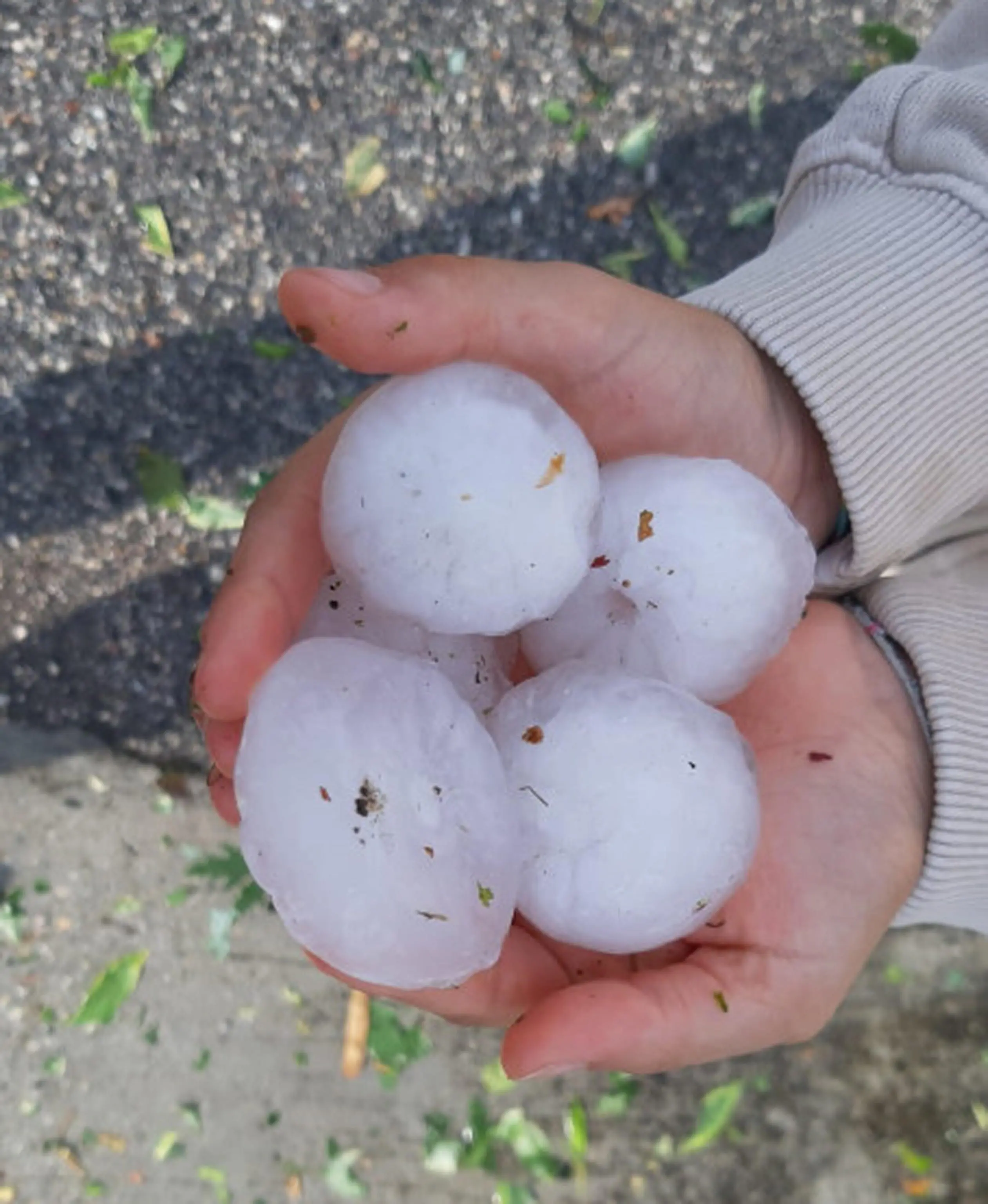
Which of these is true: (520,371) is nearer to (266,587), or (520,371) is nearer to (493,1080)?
(266,587)

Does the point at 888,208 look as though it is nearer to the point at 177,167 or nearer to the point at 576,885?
the point at 576,885

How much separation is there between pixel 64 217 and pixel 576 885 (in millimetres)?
1188

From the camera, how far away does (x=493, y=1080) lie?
1568 millimetres

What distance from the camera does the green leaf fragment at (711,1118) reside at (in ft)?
5.18

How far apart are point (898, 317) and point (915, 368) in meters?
0.05

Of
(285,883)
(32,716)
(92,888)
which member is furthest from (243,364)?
(285,883)

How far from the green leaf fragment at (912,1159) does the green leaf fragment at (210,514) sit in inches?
45.0

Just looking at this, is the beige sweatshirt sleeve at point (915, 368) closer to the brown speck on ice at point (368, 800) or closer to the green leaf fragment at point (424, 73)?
the brown speck on ice at point (368, 800)

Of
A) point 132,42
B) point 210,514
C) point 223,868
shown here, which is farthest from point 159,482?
point 132,42

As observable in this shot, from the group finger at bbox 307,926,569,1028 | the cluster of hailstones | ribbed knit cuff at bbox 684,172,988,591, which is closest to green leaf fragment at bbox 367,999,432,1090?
finger at bbox 307,926,569,1028

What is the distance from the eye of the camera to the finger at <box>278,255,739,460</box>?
3.11 feet

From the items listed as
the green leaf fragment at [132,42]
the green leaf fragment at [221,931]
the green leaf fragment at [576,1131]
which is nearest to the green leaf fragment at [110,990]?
the green leaf fragment at [221,931]

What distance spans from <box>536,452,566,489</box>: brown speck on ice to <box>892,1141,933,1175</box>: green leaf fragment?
1.13 metres

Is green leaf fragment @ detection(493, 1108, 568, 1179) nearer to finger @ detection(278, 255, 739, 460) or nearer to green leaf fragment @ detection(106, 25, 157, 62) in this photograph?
finger @ detection(278, 255, 739, 460)
